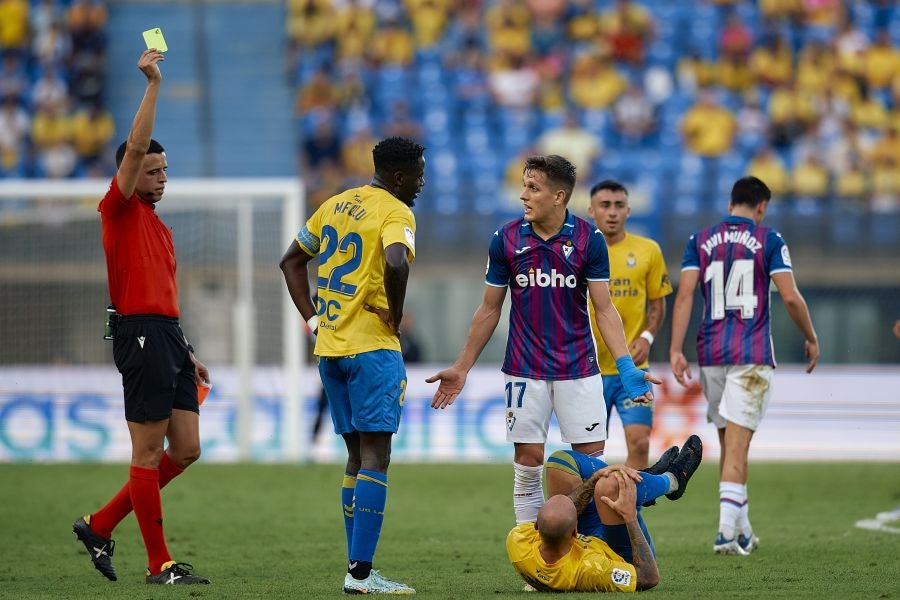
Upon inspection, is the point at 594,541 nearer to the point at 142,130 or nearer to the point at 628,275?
the point at 142,130

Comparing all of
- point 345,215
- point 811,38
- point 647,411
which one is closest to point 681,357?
point 647,411

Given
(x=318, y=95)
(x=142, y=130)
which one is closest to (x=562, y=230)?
(x=142, y=130)

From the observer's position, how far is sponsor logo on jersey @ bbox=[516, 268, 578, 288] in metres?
6.54

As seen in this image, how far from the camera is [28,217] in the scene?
52.4 feet

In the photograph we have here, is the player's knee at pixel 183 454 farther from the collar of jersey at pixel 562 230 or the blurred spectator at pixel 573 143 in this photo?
the blurred spectator at pixel 573 143

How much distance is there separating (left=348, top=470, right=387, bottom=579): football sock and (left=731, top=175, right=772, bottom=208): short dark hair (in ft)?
11.2

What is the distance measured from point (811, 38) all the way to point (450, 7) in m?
6.12

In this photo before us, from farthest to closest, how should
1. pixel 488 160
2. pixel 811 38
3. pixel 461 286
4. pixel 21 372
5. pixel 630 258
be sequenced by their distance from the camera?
pixel 811 38 < pixel 488 160 < pixel 461 286 < pixel 21 372 < pixel 630 258

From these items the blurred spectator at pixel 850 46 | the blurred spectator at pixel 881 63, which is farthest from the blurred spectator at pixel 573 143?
the blurred spectator at pixel 881 63

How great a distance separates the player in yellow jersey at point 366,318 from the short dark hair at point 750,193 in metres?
2.78

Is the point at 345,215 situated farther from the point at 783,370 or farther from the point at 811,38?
the point at 811,38

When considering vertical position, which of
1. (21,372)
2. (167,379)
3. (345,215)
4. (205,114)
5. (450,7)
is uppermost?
(450,7)

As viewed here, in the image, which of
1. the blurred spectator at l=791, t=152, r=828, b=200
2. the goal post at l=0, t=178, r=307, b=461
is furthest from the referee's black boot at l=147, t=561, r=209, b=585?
the blurred spectator at l=791, t=152, r=828, b=200

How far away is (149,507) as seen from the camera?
6605 mm
